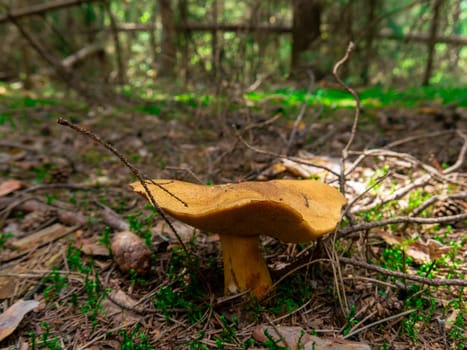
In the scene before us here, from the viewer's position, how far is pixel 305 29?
353 inches

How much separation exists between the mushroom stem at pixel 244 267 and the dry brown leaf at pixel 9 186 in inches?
84.0

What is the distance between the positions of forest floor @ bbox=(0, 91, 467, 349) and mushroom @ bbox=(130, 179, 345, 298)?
16 cm

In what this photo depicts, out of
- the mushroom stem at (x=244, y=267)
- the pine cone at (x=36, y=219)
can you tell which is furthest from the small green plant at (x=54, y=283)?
the mushroom stem at (x=244, y=267)

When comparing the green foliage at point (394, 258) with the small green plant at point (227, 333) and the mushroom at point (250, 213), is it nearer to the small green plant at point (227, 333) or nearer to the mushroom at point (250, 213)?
the mushroom at point (250, 213)

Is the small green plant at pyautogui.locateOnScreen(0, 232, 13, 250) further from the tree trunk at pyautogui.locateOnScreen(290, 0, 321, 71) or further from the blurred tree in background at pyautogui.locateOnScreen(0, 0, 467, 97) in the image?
the tree trunk at pyautogui.locateOnScreen(290, 0, 321, 71)

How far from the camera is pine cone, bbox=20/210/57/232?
8.23ft

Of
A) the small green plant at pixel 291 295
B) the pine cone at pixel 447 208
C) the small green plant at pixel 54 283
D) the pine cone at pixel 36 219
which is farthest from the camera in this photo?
the pine cone at pixel 36 219

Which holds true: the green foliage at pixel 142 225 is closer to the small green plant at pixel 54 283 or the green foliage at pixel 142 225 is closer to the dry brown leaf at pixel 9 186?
the small green plant at pixel 54 283

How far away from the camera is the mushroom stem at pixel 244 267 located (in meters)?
1.66

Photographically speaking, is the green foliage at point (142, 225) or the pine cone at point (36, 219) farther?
the pine cone at point (36, 219)

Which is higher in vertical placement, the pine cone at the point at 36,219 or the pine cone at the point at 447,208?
the pine cone at the point at 447,208

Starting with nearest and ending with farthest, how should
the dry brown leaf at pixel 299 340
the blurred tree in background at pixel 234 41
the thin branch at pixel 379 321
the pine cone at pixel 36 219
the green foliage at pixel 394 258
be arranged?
the dry brown leaf at pixel 299 340
the thin branch at pixel 379 321
the green foliage at pixel 394 258
the pine cone at pixel 36 219
the blurred tree in background at pixel 234 41

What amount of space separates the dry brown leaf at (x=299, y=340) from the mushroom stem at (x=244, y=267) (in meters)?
0.23

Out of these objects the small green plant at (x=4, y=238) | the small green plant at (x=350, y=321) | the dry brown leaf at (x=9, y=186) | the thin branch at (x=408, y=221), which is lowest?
the small green plant at (x=4, y=238)
